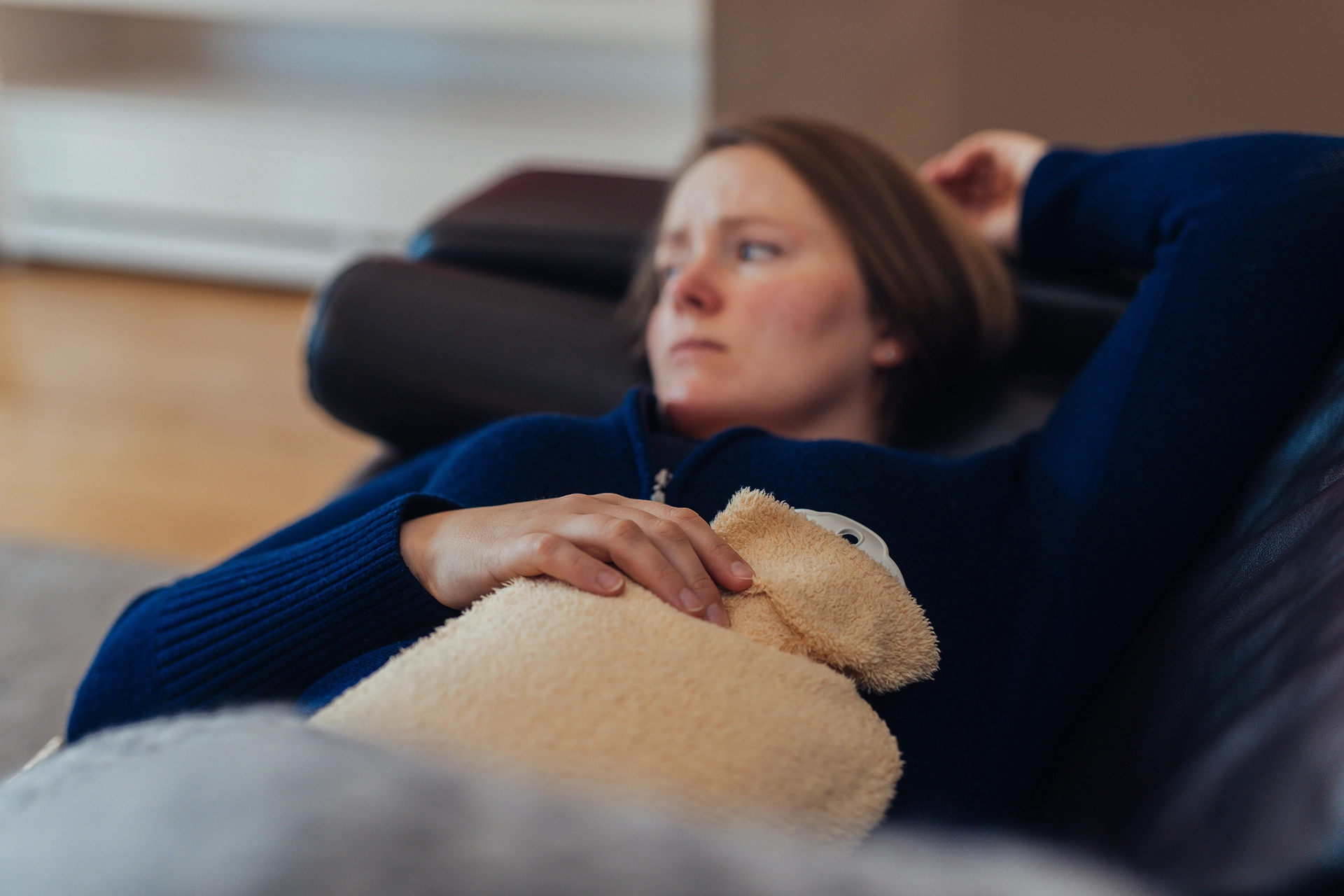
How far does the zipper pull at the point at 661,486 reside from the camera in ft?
2.79

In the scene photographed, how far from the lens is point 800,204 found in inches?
42.4

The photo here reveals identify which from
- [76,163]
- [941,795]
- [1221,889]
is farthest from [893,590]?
[76,163]

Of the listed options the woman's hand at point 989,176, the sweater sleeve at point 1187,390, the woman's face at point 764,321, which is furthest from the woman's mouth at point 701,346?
the woman's hand at point 989,176

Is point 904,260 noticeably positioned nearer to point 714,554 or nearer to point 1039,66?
point 714,554

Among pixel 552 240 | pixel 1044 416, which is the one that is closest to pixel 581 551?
pixel 1044 416

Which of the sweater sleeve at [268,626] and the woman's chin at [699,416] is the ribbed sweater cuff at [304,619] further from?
the woman's chin at [699,416]

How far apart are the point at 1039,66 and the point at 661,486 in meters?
1.21

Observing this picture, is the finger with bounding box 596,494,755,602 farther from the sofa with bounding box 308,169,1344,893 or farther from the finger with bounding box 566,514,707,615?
the sofa with bounding box 308,169,1344,893

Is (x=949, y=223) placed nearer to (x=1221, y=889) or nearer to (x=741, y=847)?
(x=1221, y=889)

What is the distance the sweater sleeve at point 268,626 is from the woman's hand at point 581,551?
2cm

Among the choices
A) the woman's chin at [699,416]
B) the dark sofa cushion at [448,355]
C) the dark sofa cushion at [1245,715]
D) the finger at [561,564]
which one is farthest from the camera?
the dark sofa cushion at [448,355]

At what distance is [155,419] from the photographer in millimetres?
2238

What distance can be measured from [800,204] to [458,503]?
0.45m

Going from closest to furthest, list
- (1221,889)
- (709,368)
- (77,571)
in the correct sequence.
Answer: (1221,889)
(709,368)
(77,571)
